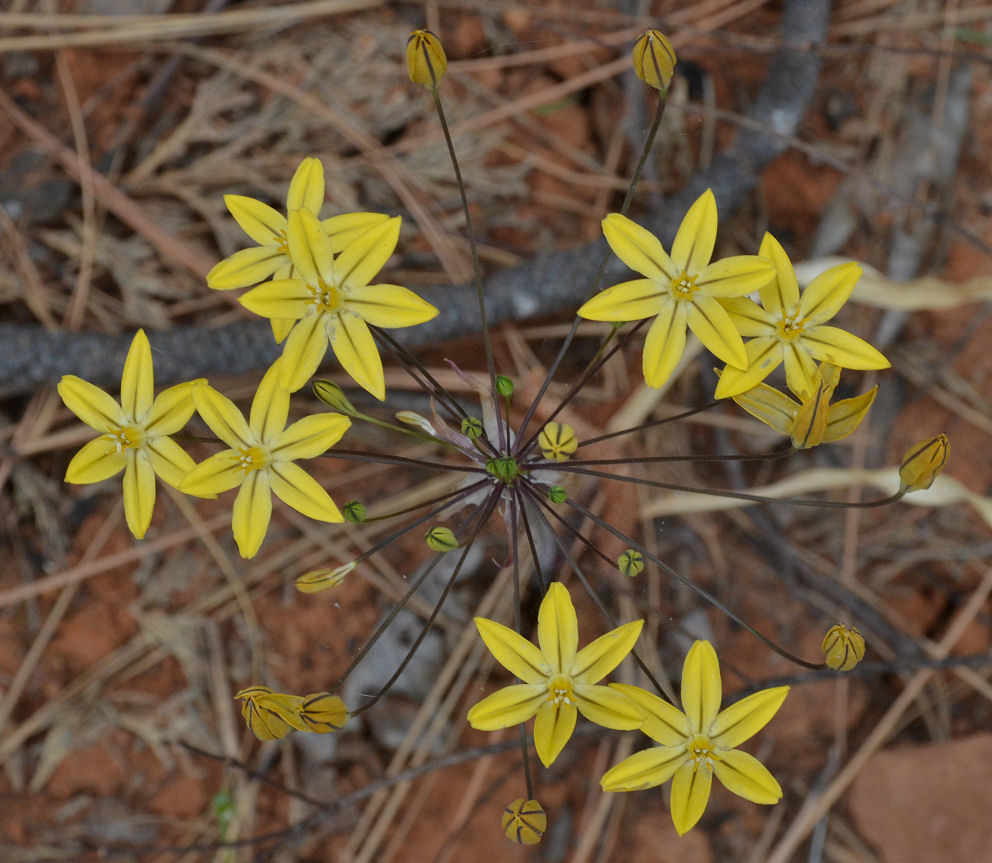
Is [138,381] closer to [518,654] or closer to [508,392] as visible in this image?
[508,392]

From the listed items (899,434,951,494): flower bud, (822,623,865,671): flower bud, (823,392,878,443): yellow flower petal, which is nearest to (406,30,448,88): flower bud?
(823,392,878,443): yellow flower petal

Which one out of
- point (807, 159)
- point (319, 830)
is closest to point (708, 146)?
point (807, 159)

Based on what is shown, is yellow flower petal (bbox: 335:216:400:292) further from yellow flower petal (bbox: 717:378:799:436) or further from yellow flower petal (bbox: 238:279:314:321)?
yellow flower petal (bbox: 717:378:799:436)

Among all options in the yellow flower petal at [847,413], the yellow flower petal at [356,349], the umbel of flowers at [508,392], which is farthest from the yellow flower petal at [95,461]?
the yellow flower petal at [847,413]

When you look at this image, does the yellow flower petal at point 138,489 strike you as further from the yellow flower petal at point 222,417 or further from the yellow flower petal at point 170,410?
the yellow flower petal at point 222,417

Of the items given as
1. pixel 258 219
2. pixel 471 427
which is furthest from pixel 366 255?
pixel 471 427

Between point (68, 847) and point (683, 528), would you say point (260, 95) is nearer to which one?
point (683, 528)
